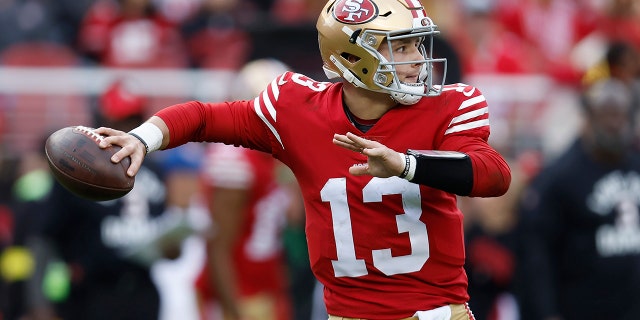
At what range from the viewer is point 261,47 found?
401 inches

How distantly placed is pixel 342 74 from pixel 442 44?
4.90 m

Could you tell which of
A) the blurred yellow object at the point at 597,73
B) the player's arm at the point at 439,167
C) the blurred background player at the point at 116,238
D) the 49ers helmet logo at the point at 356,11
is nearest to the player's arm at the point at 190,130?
the 49ers helmet logo at the point at 356,11

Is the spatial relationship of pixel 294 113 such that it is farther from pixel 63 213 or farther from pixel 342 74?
pixel 63 213

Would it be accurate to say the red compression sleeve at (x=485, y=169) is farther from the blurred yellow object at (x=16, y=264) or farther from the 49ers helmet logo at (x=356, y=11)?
the blurred yellow object at (x=16, y=264)

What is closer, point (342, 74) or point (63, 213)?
point (342, 74)

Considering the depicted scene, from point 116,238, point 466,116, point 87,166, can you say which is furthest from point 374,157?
point 116,238

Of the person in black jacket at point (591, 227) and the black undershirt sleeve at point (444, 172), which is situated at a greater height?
the black undershirt sleeve at point (444, 172)

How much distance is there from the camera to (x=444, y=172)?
4.56 meters

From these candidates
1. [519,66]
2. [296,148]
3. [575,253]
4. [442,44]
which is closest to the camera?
[296,148]

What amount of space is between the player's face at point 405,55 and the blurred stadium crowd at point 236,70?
3.42m

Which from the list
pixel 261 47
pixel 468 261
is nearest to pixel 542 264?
pixel 468 261

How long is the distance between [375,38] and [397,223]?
2.18 feet

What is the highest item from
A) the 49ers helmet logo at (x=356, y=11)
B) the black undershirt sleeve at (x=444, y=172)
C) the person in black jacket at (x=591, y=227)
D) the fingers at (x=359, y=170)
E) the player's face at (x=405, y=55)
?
the 49ers helmet logo at (x=356, y=11)

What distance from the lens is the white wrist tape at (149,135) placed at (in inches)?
192
